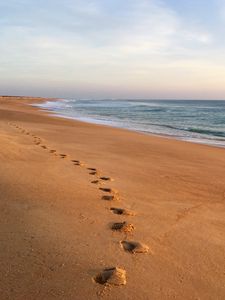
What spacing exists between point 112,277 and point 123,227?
1.12 metres

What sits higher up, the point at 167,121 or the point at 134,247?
the point at 134,247

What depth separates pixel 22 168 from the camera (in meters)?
6.47

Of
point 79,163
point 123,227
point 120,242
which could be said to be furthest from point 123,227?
point 79,163

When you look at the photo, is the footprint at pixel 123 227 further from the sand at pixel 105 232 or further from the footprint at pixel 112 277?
the footprint at pixel 112 277

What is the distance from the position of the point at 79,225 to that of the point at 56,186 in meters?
1.58

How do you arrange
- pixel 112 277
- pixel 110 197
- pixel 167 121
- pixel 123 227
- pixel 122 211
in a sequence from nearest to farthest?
pixel 112 277, pixel 123 227, pixel 122 211, pixel 110 197, pixel 167 121

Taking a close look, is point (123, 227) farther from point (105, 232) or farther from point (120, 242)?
point (120, 242)

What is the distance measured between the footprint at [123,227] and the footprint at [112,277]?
0.92m

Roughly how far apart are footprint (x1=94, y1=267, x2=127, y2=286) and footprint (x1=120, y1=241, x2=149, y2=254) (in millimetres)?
432

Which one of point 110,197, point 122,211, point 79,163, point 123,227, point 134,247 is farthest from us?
point 79,163

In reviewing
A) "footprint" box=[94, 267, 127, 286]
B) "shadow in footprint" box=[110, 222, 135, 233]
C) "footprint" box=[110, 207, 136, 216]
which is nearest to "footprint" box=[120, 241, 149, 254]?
"shadow in footprint" box=[110, 222, 135, 233]

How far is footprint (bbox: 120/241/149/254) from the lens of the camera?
11.1 ft

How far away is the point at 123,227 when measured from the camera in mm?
3941

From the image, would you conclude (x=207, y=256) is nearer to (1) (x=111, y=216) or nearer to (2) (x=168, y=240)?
(2) (x=168, y=240)
